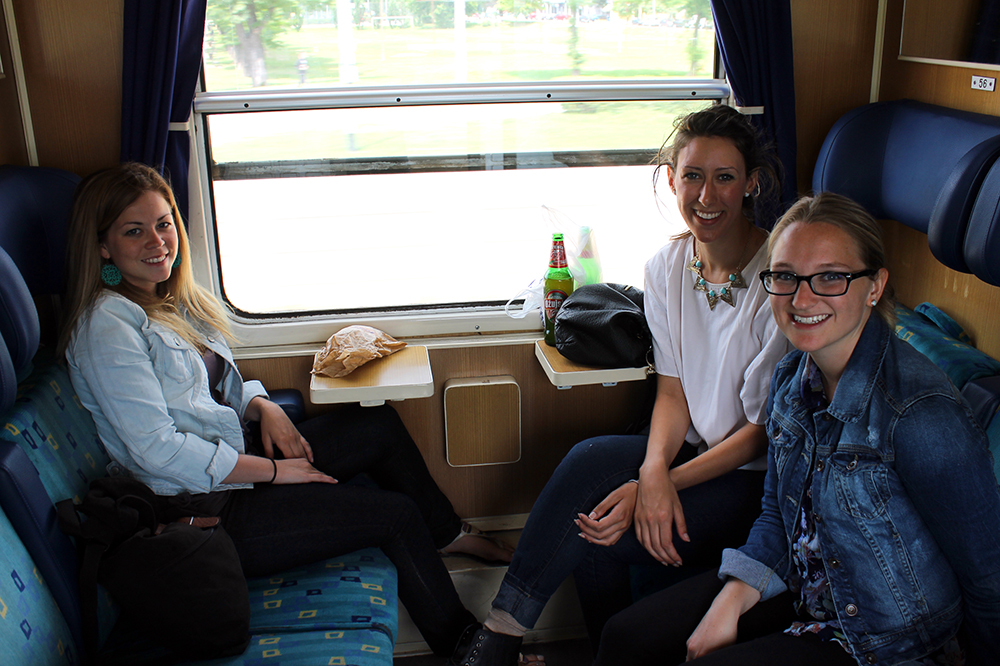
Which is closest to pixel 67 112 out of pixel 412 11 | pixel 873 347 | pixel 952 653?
pixel 412 11

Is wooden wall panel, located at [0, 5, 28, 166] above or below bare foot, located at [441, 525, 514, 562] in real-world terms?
above

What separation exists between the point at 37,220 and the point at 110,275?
30 centimetres

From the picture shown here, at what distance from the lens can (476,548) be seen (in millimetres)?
2727

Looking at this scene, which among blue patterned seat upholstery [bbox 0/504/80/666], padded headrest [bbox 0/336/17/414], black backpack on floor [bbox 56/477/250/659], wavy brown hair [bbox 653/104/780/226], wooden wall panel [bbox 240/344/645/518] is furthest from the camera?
wooden wall panel [bbox 240/344/645/518]

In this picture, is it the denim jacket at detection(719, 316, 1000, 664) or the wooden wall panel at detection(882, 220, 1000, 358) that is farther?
the wooden wall panel at detection(882, 220, 1000, 358)

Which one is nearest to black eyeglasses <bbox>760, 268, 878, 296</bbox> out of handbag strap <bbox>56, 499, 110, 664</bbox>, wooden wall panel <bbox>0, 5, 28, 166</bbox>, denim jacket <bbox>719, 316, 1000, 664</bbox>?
denim jacket <bbox>719, 316, 1000, 664</bbox>

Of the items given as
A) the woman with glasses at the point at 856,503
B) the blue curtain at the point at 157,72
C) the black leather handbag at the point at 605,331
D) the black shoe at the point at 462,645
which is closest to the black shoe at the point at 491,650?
the black shoe at the point at 462,645

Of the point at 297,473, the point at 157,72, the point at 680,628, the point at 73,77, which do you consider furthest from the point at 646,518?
the point at 73,77

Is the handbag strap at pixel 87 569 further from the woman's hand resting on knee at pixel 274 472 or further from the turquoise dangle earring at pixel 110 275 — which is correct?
the turquoise dangle earring at pixel 110 275

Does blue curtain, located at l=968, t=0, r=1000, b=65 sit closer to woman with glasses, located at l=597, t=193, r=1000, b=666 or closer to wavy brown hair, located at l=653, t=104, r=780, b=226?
wavy brown hair, located at l=653, t=104, r=780, b=226

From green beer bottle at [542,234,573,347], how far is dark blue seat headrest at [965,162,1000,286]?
1201mm

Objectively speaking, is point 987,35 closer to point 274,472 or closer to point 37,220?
point 274,472

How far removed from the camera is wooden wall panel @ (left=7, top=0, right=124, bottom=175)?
238 cm

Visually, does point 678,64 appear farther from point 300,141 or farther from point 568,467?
point 568,467
